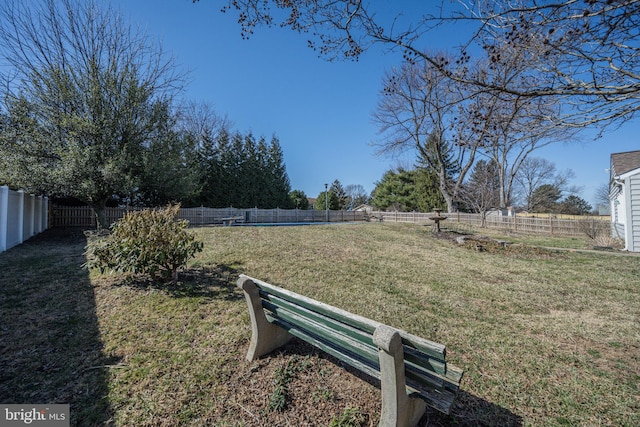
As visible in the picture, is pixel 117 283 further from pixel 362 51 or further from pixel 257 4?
pixel 362 51

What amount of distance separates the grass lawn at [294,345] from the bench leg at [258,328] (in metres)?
0.10

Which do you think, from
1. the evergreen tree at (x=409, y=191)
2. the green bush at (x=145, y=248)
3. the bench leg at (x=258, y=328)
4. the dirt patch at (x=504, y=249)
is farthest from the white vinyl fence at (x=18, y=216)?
the evergreen tree at (x=409, y=191)

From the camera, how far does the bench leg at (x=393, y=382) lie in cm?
141

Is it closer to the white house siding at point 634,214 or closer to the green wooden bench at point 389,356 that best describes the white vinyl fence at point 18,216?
the green wooden bench at point 389,356

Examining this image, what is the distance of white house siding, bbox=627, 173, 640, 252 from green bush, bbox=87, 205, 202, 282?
13.5 metres

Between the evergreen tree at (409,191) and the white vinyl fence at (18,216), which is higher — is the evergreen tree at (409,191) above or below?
above

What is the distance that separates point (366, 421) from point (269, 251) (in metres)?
5.05

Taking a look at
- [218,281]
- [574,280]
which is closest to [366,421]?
[218,281]

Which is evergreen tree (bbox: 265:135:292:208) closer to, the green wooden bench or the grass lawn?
the grass lawn

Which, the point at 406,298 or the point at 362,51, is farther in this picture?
the point at 406,298

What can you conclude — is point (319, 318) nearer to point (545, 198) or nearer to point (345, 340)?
point (345, 340)

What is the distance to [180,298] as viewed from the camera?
12.6ft

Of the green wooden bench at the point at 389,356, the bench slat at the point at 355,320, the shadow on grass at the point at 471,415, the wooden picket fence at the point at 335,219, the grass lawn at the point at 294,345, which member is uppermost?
the wooden picket fence at the point at 335,219

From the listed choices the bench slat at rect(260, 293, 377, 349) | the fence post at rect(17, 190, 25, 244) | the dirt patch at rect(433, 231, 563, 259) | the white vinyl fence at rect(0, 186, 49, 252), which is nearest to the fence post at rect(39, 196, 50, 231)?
the white vinyl fence at rect(0, 186, 49, 252)
